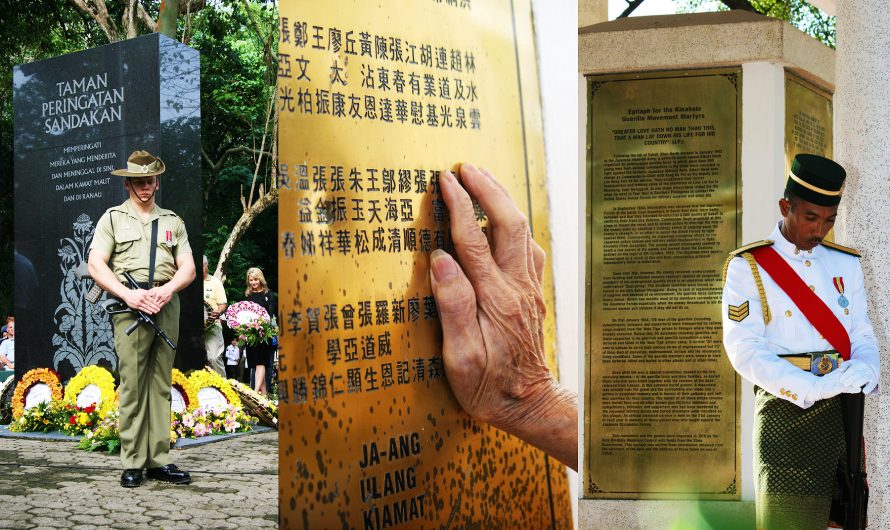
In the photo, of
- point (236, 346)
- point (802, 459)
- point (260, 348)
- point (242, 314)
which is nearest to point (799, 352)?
point (802, 459)

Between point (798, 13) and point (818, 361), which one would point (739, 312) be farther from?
point (798, 13)

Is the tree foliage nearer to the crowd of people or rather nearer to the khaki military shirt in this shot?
the crowd of people

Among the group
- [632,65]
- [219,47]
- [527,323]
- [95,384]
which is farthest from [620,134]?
[219,47]

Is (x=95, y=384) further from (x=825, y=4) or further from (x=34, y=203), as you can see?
(x=825, y=4)

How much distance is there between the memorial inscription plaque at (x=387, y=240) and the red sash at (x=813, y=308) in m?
0.81

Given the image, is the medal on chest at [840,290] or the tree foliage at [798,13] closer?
the medal on chest at [840,290]

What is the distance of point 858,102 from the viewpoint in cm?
469

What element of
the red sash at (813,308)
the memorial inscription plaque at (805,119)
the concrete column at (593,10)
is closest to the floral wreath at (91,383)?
the concrete column at (593,10)

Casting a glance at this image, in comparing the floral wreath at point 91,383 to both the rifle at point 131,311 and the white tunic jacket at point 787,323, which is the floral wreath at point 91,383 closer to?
the rifle at point 131,311

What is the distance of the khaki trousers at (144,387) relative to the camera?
6.00 metres

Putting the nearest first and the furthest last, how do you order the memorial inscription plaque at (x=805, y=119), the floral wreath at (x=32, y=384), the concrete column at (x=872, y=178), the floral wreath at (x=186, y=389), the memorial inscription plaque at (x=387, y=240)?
the memorial inscription plaque at (x=387, y=240) < the concrete column at (x=872, y=178) < the memorial inscription plaque at (x=805, y=119) < the floral wreath at (x=186, y=389) < the floral wreath at (x=32, y=384)

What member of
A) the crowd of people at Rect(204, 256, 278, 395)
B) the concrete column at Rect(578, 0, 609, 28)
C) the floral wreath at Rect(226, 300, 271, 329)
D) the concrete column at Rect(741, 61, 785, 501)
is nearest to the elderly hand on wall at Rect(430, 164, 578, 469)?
the concrete column at Rect(741, 61, 785, 501)

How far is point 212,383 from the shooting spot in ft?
28.2

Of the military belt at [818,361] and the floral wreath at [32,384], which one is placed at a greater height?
the military belt at [818,361]
